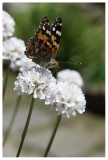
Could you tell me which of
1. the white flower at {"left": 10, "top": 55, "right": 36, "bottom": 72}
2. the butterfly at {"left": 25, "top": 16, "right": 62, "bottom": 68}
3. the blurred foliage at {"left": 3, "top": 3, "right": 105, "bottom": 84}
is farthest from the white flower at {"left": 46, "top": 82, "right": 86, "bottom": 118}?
the blurred foliage at {"left": 3, "top": 3, "right": 105, "bottom": 84}

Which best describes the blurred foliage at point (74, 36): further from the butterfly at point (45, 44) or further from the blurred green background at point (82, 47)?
the butterfly at point (45, 44)

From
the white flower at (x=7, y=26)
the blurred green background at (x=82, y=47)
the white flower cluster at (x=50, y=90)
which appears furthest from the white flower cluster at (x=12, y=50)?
the blurred green background at (x=82, y=47)

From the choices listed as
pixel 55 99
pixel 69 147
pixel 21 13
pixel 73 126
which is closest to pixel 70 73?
pixel 55 99

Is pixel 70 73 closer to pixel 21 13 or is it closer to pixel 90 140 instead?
pixel 90 140

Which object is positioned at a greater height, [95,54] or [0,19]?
[95,54]

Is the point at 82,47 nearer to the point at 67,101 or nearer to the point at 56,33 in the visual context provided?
the point at 56,33

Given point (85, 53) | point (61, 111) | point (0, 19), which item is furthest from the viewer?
point (85, 53)

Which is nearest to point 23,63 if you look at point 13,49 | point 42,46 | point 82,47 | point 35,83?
point 13,49

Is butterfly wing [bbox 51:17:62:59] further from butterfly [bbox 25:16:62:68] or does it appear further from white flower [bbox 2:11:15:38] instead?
white flower [bbox 2:11:15:38]

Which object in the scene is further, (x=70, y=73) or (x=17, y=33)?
(x=17, y=33)
